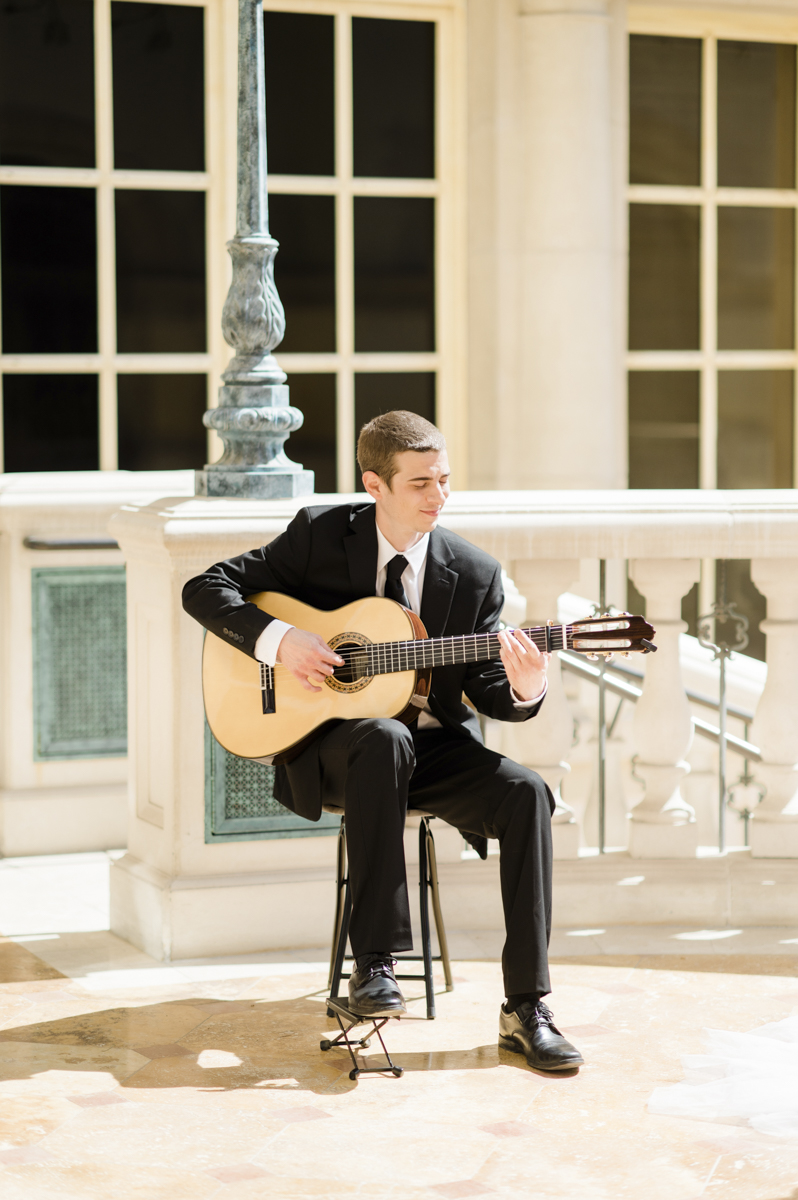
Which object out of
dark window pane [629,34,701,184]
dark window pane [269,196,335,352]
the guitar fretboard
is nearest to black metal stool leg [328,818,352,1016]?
the guitar fretboard

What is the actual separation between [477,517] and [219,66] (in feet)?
8.67

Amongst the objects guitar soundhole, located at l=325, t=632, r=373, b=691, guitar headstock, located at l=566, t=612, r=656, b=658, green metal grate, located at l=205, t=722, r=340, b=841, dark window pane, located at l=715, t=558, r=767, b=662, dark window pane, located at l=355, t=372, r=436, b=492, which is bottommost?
green metal grate, located at l=205, t=722, r=340, b=841

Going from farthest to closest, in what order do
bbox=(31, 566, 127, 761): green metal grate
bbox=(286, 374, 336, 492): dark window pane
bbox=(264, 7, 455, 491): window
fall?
bbox=(286, 374, 336, 492): dark window pane → bbox=(264, 7, 455, 491): window → bbox=(31, 566, 127, 761): green metal grate

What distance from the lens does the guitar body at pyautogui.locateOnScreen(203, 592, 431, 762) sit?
10.3 feet

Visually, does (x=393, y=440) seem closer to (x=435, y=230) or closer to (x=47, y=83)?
(x=47, y=83)

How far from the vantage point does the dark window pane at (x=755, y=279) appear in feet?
21.1

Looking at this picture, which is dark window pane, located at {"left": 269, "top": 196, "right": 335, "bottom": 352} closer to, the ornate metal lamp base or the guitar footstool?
the ornate metal lamp base

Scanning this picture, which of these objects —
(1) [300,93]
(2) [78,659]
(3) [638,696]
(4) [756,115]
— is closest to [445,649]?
(3) [638,696]

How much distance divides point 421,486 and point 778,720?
1.28 meters

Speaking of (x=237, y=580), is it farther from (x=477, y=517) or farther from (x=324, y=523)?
(x=477, y=517)

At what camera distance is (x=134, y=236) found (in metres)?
5.70

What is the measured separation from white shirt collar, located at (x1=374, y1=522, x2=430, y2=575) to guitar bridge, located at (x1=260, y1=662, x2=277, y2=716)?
1.00 ft

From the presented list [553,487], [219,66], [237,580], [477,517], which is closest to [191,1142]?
[237,580]

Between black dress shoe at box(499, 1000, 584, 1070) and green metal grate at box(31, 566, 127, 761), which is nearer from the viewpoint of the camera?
black dress shoe at box(499, 1000, 584, 1070)
